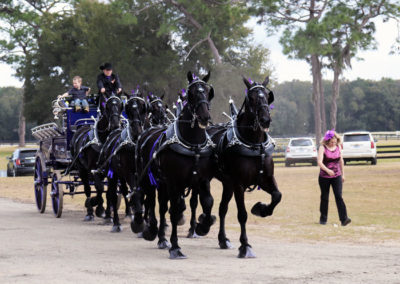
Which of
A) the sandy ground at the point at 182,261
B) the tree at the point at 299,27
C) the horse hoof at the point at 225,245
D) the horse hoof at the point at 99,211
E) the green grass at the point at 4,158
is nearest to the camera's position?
the sandy ground at the point at 182,261

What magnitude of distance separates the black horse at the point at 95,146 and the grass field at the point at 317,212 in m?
2.28

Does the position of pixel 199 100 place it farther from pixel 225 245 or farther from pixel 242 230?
pixel 225 245

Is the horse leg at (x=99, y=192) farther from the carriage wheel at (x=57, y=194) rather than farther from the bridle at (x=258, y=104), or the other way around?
the bridle at (x=258, y=104)

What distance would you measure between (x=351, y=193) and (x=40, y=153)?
933 centimetres

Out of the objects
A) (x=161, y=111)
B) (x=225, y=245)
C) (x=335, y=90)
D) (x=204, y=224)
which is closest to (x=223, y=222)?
(x=204, y=224)

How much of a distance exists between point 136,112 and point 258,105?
3659 millimetres

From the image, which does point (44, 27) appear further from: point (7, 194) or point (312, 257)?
point (312, 257)

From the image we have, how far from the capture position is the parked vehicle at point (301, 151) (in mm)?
39688

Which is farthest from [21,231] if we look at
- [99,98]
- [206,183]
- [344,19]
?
[344,19]

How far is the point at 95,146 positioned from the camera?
14.4 m

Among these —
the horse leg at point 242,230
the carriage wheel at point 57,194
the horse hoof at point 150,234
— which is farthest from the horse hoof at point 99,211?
the horse leg at point 242,230

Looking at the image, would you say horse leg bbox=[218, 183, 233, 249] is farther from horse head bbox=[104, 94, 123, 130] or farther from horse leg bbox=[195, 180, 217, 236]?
horse head bbox=[104, 94, 123, 130]

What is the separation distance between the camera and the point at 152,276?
795 centimetres

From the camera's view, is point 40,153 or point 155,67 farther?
point 155,67
